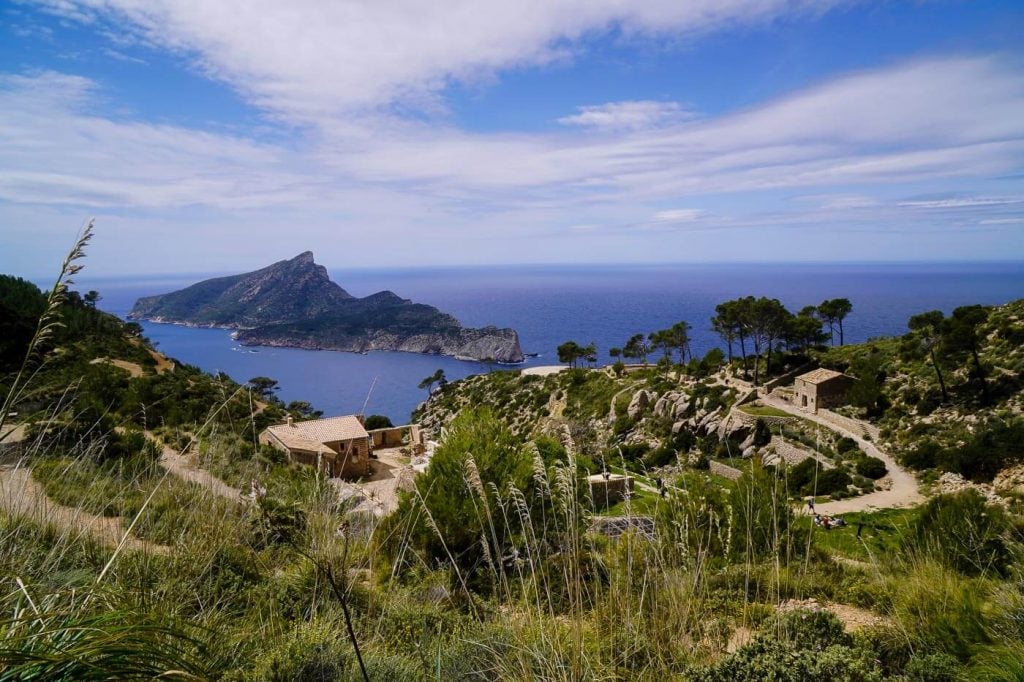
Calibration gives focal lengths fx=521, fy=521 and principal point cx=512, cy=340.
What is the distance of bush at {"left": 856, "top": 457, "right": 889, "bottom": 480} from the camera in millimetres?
23333

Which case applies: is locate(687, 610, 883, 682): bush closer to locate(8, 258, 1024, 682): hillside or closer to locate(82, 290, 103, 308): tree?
locate(8, 258, 1024, 682): hillside

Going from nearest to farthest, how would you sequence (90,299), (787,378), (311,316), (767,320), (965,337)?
(965,337)
(90,299)
(787,378)
(767,320)
(311,316)

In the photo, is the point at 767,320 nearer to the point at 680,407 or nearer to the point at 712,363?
the point at 712,363

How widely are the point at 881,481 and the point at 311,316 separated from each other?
128 m

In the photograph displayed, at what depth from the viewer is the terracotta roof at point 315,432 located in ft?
70.1

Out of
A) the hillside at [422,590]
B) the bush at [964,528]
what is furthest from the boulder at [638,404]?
the hillside at [422,590]

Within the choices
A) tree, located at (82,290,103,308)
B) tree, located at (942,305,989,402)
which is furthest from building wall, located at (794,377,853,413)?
tree, located at (82,290,103,308)

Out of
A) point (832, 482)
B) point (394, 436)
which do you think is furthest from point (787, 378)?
point (394, 436)

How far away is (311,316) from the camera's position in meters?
131

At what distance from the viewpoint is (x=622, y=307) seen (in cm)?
18075

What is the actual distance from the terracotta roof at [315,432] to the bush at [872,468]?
22.1m

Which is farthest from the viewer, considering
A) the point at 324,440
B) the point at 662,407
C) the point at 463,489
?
the point at 662,407

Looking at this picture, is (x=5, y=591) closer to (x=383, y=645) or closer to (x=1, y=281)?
(x=383, y=645)

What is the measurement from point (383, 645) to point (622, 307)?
182m
